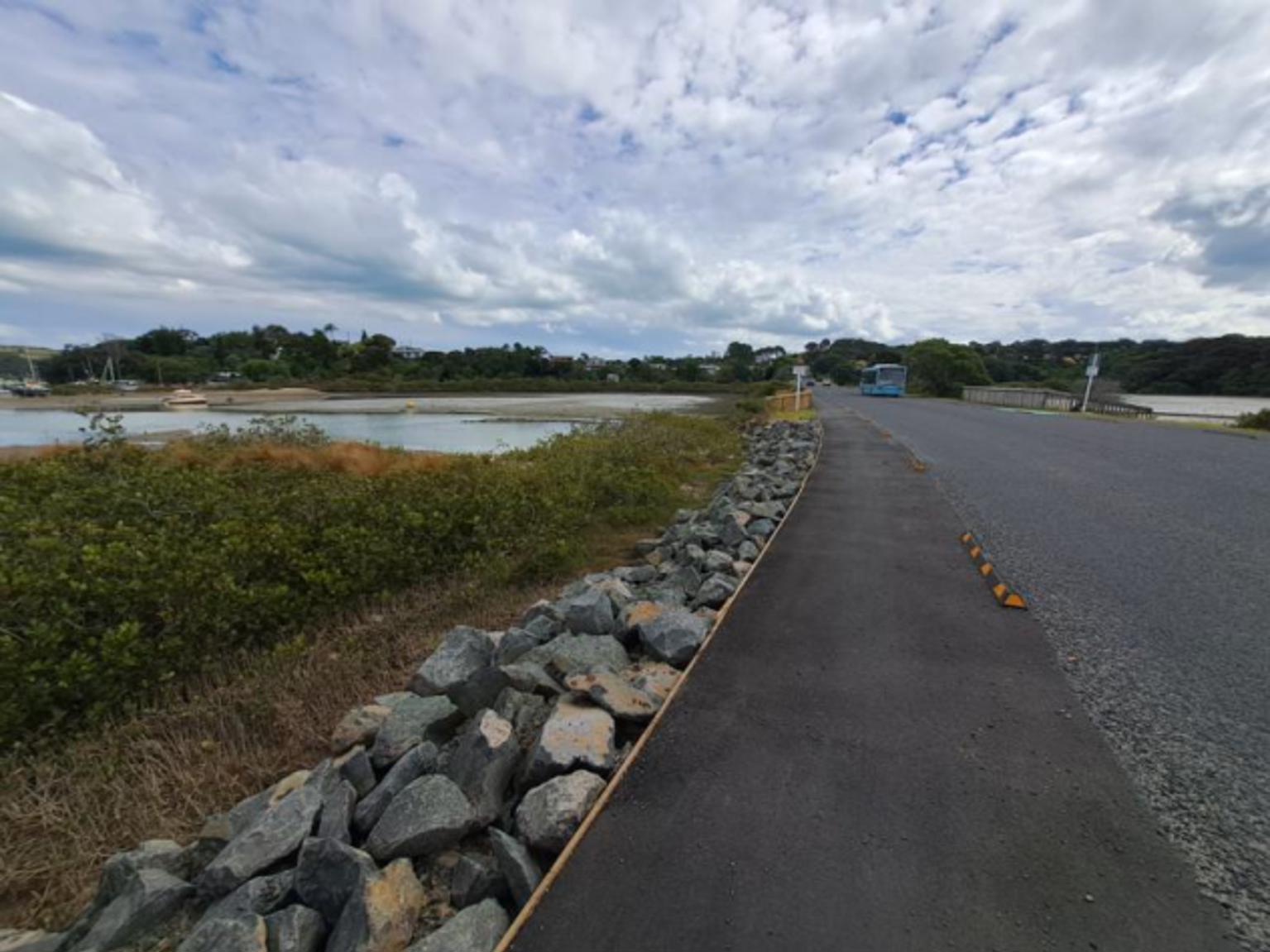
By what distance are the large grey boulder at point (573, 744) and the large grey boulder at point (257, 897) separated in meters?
0.99

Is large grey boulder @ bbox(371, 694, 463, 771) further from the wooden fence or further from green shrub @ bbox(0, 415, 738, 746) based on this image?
the wooden fence

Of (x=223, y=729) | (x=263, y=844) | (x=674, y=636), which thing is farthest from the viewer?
(x=674, y=636)

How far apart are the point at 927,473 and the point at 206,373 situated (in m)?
94.4

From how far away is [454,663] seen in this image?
12.4 ft

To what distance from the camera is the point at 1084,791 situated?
2525 millimetres

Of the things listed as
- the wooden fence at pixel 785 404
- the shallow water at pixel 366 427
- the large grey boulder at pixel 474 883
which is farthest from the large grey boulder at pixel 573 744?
the wooden fence at pixel 785 404

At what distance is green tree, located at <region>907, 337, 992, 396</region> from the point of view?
5453 centimetres

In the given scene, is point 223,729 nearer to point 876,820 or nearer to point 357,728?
point 357,728

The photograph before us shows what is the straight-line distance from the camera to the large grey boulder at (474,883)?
7.09 ft

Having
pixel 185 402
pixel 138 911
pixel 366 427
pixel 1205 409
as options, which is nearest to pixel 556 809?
pixel 138 911

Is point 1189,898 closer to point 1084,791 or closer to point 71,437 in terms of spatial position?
point 1084,791

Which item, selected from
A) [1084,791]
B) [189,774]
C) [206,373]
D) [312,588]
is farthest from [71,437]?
[206,373]

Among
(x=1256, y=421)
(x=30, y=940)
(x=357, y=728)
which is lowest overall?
(x=30, y=940)

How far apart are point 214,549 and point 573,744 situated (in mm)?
4142
